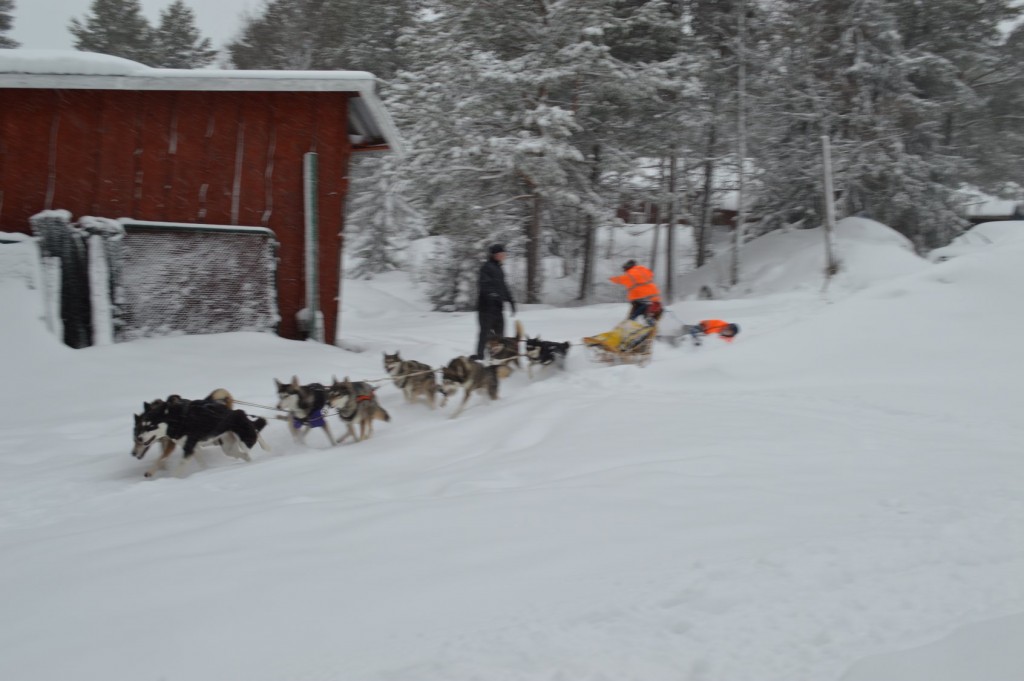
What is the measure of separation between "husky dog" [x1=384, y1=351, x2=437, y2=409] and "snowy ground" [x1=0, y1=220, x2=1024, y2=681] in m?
0.24

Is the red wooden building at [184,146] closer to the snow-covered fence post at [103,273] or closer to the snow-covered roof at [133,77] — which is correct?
the snow-covered roof at [133,77]

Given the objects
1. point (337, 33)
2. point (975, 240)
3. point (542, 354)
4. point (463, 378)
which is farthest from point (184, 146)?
point (975, 240)

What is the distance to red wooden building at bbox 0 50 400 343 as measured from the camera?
8.67m

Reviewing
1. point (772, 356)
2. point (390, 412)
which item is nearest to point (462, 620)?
point (390, 412)

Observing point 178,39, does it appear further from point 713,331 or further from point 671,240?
point 713,331

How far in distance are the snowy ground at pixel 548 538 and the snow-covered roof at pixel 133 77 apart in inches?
148

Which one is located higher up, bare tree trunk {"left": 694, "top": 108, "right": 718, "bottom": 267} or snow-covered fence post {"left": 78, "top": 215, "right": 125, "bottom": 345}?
bare tree trunk {"left": 694, "top": 108, "right": 718, "bottom": 267}

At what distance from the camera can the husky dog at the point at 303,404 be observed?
558 centimetres

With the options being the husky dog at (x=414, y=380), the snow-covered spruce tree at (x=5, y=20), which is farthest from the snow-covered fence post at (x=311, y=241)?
the snow-covered spruce tree at (x=5, y=20)

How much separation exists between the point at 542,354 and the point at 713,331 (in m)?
2.78

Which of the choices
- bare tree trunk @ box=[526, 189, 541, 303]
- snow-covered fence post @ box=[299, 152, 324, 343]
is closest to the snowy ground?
snow-covered fence post @ box=[299, 152, 324, 343]

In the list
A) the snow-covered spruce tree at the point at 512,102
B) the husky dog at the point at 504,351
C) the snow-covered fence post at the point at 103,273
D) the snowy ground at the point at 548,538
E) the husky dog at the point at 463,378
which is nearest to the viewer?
the snowy ground at the point at 548,538

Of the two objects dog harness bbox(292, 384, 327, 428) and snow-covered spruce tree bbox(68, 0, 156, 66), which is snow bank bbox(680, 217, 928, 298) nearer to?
dog harness bbox(292, 384, 327, 428)

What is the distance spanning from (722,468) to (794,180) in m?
17.8
